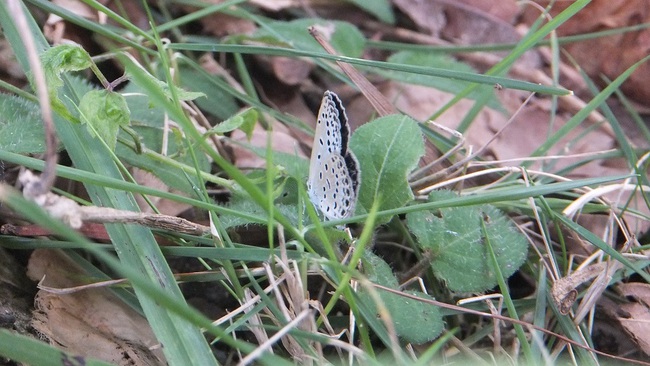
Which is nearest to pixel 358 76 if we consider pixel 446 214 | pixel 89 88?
pixel 446 214

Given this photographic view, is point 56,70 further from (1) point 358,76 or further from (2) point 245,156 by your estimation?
(1) point 358,76

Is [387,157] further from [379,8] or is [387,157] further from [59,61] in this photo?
[379,8]

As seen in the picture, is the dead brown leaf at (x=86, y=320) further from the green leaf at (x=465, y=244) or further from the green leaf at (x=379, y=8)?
the green leaf at (x=379, y=8)

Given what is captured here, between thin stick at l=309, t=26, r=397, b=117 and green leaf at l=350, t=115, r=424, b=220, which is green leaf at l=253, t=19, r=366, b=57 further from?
green leaf at l=350, t=115, r=424, b=220

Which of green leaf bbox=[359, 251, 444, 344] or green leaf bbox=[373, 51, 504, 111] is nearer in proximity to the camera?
green leaf bbox=[359, 251, 444, 344]

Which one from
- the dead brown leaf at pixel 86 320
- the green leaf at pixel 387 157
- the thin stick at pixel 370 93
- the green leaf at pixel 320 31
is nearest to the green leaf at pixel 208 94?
the green leaf at pixel 320 31

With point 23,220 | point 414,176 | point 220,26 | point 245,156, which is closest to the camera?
point 23,220

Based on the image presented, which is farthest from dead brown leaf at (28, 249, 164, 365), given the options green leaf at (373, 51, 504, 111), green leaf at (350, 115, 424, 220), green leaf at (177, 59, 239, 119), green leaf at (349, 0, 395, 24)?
green leaf at (349, 0, 395, 24)
